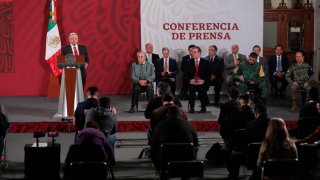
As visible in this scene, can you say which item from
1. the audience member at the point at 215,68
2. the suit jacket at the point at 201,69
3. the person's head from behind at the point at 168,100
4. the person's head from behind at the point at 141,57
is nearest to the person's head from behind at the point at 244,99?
the person's head from behind at the point at 168,100

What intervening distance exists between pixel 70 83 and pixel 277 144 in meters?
5.11

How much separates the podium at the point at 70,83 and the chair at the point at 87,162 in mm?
4180

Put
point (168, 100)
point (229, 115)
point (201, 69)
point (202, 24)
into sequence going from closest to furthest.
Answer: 1. point (168, 100)
2. point (229, 115)
3. point (201, 69)
4. point (202, 24)

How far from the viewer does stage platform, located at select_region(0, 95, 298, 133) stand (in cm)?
1140

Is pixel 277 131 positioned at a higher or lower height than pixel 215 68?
lower

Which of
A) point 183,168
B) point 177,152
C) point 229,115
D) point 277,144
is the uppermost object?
point 229,115

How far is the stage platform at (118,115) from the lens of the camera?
449 inches

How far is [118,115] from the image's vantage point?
12.1m

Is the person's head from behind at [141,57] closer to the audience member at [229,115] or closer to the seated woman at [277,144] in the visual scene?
the audience member at [229,115]

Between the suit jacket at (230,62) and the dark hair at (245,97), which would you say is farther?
the suit jacket at (230,62)

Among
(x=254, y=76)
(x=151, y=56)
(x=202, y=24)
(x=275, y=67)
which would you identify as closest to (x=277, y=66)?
(x=275, y=67)

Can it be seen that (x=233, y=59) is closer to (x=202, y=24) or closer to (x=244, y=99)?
(x=202, y=24)

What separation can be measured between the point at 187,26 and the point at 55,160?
717 cm

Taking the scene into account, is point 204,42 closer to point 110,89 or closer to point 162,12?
point 162,12
